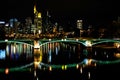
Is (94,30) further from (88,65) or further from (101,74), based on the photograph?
(101,74)

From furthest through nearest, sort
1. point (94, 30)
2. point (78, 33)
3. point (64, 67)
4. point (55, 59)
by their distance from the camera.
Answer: point (78, 33)
point (94, 30)
point (55, 59)
point (64, 67)

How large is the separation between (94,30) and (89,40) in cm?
2017

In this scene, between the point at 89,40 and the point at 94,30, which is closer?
the point at 89,40

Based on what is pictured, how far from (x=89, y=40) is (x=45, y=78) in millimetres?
19141

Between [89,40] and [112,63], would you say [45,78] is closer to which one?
[112,63]

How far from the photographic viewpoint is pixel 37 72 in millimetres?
28172

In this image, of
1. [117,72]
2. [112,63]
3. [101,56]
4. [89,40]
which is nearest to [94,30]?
[89,40]

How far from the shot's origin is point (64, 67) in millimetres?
30984

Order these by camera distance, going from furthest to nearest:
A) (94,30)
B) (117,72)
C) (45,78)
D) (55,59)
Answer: (94,30) → (55,59) → (117,72) → (45,78)

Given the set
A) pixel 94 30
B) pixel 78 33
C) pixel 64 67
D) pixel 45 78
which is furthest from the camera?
pixel 78 33

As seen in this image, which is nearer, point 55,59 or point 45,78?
point 45,78

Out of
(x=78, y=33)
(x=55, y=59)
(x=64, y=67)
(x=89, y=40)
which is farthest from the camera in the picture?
(x=78, y=33)

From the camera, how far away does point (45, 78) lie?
84.4 ft

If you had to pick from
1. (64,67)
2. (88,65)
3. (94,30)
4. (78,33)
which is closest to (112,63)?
(88,65)
